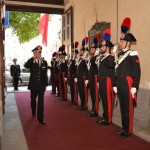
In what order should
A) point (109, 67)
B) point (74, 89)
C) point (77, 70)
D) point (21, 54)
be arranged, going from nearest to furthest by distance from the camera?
point (109, 67)
point (77, 70)
point (74, 89)
point (21, 54)

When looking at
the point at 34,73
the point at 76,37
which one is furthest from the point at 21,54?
the point at 34,73

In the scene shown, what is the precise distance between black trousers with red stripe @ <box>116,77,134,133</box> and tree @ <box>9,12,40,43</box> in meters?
13.4

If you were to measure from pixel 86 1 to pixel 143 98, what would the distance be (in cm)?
490

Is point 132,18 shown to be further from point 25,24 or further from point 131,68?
point 25,24

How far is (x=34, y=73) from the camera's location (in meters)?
5.94

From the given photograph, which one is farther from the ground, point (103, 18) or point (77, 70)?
point (103, 18)

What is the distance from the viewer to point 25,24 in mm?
17250

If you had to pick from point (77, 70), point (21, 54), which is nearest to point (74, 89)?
point (77, 70)

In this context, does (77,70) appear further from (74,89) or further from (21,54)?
(21,54)

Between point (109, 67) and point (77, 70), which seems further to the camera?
point (77, 70)

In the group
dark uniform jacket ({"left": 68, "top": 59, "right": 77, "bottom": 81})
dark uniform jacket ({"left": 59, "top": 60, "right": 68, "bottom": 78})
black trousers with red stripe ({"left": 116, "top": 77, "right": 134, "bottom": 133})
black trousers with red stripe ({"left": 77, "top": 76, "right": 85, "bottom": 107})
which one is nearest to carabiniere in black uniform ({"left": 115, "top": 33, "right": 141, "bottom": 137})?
black trousers with red stripe ({"left": 116, "top": 77, "right": 134, "bottom": 133})

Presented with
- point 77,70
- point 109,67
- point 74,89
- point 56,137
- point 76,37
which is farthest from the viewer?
point 76,37

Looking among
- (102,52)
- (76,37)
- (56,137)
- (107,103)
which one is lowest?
(56,137)

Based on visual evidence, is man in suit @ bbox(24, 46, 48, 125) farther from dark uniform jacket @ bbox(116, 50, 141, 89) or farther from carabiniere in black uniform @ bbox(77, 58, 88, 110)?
dark uniform jacket @ bbox(116, 50, 141, 89)
